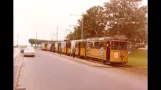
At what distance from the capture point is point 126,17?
32.6 m

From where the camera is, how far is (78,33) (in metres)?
53.4

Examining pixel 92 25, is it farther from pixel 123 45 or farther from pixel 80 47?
pixel 123 45

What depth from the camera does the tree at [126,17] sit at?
106 feet

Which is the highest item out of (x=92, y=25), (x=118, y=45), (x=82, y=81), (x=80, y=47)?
(x=92, y=25)

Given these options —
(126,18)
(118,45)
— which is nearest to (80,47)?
(126,18)

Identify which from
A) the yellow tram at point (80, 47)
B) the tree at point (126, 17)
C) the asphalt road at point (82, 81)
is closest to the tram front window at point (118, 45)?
the asphalt road at point (82, 81)

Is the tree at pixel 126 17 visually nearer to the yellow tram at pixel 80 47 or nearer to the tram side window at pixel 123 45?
the yellow tram at pixel 80 47

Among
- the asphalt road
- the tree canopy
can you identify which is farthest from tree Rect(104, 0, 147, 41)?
the asphalt road

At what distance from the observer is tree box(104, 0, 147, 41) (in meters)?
32.4

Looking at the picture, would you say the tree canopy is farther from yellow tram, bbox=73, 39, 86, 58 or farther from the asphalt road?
the asphalt road
